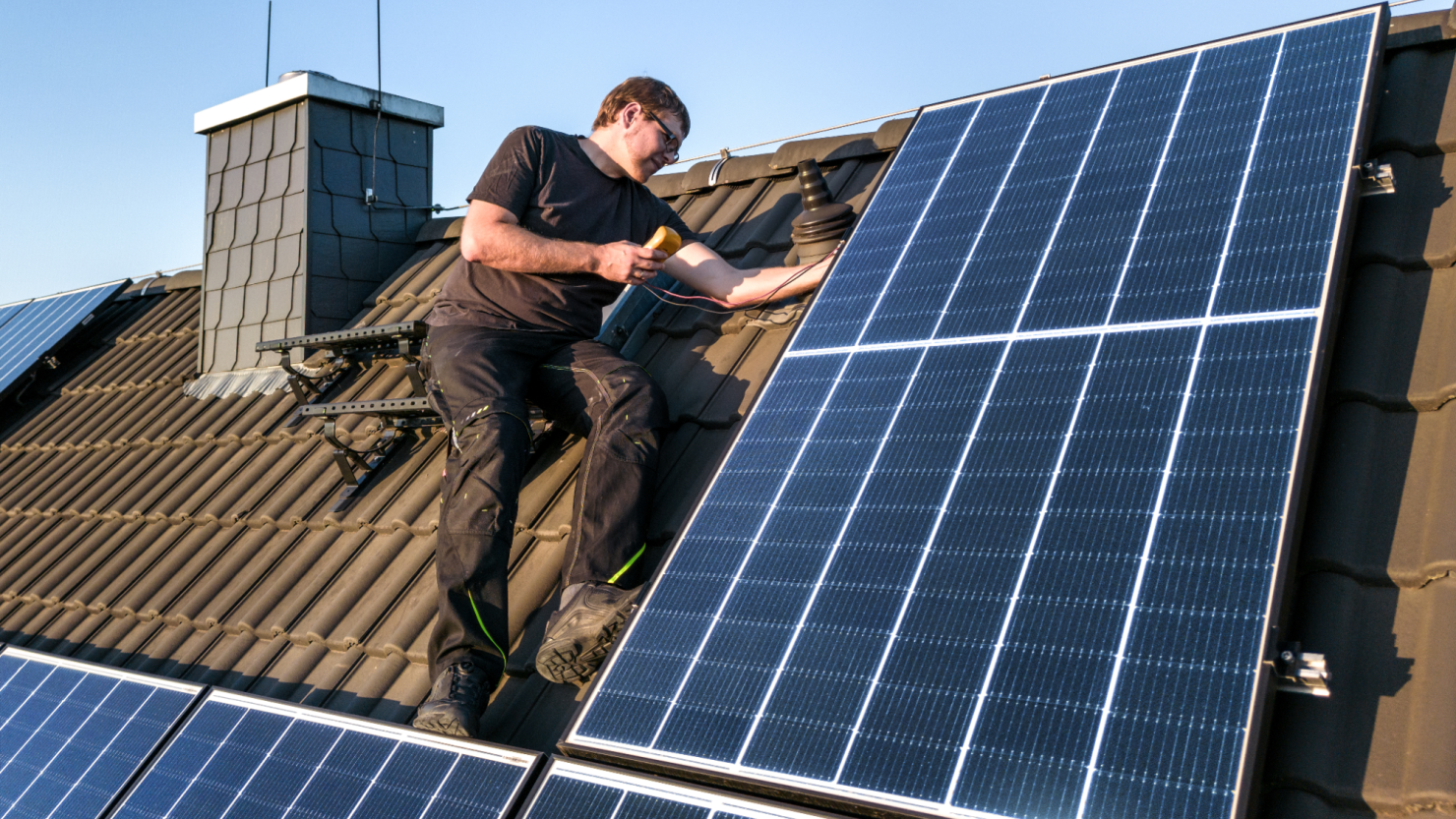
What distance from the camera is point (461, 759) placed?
343cm

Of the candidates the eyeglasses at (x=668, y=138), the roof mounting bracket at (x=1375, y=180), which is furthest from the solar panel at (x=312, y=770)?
Answer: the roof mounting bracket at (x=1375, y=180)

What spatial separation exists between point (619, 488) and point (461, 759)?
1.22 m

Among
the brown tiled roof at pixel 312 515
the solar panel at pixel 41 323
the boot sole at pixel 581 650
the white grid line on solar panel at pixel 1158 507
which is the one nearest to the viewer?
the white grid line on solar panel at pixel 1158 507

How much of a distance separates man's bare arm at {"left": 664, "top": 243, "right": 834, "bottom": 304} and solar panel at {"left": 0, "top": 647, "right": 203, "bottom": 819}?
2.87 m

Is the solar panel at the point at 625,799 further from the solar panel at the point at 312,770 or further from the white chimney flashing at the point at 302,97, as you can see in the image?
the white chimney flashing at the point at 302,97

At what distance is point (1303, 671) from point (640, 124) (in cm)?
376

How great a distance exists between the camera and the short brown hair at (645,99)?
518cm

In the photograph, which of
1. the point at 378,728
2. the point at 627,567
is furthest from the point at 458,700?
the point at 627,567

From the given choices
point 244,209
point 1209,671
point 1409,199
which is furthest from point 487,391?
point 244,209

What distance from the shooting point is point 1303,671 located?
246 centimetres

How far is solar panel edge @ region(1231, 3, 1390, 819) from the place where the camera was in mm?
2322

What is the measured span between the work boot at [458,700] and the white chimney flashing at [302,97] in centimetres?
633

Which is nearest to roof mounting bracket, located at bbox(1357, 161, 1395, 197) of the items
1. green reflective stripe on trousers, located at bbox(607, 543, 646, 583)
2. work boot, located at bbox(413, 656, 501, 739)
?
green reflective stripe on trousers, located at bbox(607, 543, 646, 583)

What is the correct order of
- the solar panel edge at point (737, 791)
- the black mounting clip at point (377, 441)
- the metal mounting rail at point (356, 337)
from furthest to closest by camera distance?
the metal mounting rail at point (356, 337), the black mounting clip at point (377, 441), the solar panel edge at point (737, 791)
